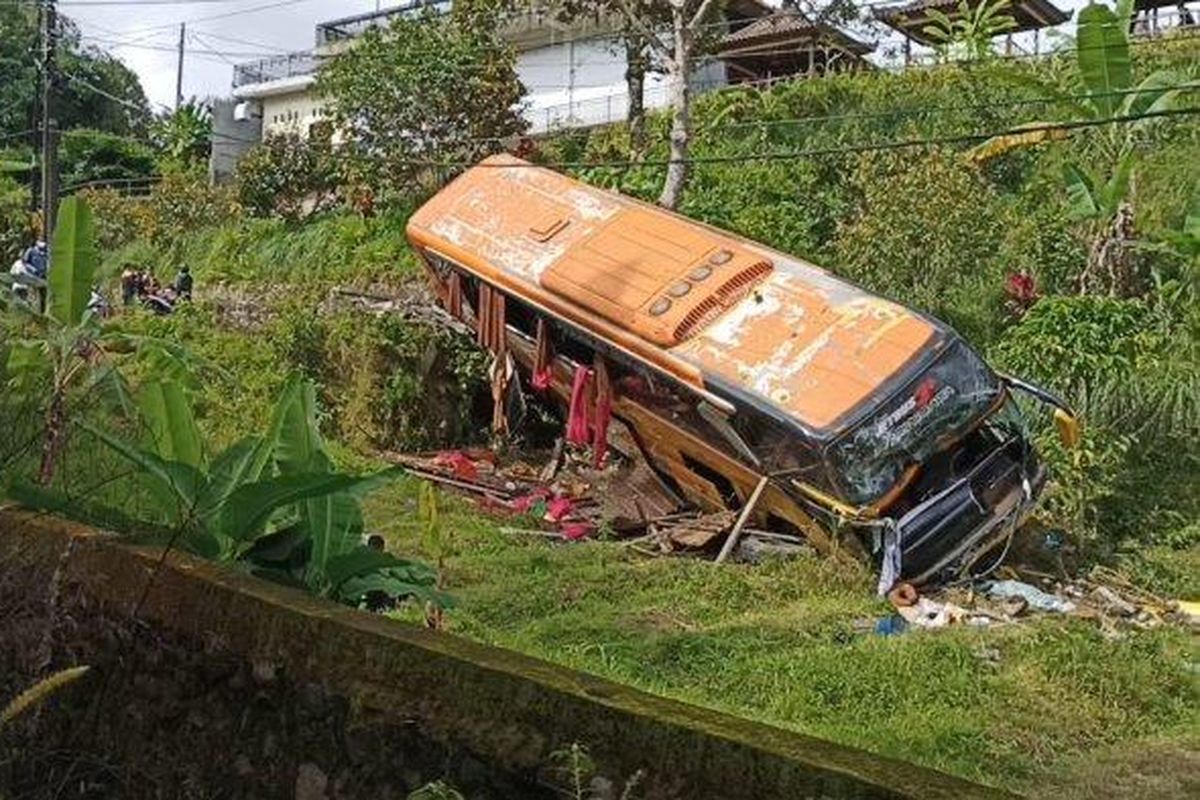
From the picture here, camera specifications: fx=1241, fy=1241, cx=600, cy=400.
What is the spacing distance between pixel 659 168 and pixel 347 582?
54.5ft

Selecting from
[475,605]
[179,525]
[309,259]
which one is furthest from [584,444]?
[309,259]

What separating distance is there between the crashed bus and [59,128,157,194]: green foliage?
2941 centimetres

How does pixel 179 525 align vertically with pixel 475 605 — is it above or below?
above

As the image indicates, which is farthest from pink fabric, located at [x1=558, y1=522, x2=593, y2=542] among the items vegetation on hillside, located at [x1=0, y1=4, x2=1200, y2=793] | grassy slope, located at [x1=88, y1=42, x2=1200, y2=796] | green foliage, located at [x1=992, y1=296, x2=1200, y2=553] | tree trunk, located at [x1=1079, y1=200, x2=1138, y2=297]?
tree trunk, located at [x1=1079, y1=200, x2=1138, y2=297]

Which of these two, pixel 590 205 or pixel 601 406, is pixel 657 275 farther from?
pixel 590 205

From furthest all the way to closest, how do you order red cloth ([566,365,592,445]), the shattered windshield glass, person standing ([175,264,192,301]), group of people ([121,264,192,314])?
1. person standing ([175,264,192,301])
2. group of people ([121,264,192,314])
3. red cloth ([566,365,592,445])
4. the shattered windshield glass

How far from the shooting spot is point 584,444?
1202cm

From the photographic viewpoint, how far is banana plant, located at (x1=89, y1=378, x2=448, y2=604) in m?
4.04

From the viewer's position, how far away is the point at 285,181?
24719 mm

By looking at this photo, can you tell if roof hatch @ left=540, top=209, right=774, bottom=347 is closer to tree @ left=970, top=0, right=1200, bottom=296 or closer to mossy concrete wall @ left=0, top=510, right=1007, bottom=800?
tree @ left=970, top=0, right=1200, bottom=296

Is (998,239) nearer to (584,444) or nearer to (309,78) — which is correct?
(584,444)

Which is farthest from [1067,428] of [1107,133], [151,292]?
[151,292]

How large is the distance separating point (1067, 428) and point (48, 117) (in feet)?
52.5

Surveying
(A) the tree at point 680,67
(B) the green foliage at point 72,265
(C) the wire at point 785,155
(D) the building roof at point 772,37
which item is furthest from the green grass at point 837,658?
(D) the building roof at point 772,37
